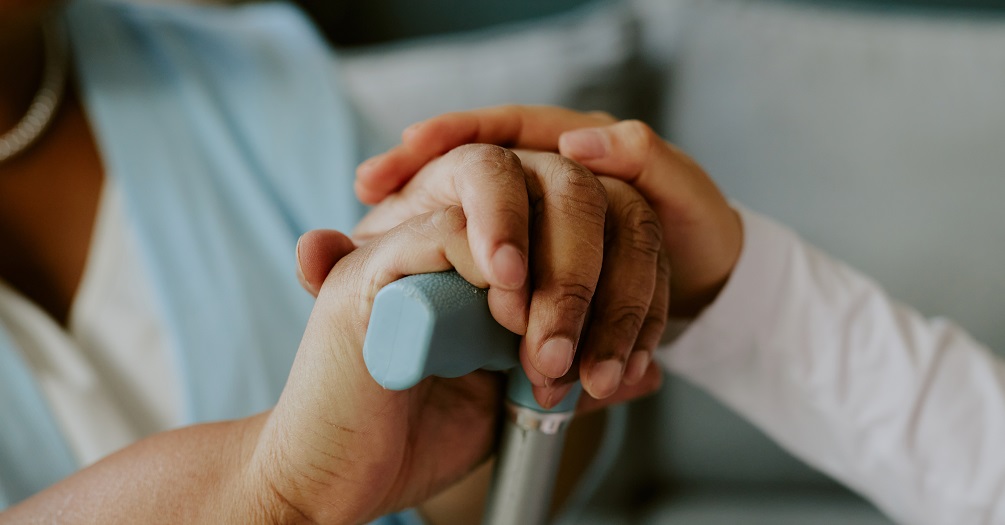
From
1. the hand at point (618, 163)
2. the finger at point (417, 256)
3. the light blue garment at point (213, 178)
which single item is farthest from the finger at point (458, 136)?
the light blue garment at point (213, 178)

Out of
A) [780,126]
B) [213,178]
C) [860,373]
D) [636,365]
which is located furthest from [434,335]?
[780,126]

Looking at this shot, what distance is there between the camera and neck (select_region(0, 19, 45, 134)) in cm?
61

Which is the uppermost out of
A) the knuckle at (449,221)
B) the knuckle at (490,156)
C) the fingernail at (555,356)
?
the knuckle at (490,156)

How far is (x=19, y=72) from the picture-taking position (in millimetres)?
630

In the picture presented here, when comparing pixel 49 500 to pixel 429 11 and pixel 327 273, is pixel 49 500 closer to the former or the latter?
pixel 327 273

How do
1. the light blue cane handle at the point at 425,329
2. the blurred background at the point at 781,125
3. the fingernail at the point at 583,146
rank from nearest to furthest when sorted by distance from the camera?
the light blue cane handle at the point at 425,329
the fingernail at the point at 583,146
the blurred background at the point at 781,125

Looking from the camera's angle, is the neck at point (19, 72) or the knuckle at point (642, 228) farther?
the neck at point (19, 72)

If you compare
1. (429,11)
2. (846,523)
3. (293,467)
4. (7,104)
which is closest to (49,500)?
(293,467)

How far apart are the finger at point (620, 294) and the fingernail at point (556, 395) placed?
0.01m

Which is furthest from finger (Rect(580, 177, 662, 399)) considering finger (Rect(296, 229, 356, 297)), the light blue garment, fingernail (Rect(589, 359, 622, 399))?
the light blue garment

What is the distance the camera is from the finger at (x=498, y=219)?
24 centimetres

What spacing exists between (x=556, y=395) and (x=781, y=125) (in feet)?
1.78

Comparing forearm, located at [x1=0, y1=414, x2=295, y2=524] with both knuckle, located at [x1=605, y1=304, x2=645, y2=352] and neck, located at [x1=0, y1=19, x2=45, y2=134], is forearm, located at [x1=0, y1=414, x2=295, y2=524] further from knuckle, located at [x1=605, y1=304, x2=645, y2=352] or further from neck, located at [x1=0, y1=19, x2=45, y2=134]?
neck, located at [x1=0, y1=19, x2=45, y2=134]

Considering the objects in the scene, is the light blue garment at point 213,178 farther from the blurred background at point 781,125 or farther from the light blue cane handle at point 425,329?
the light blue cane handle at point 425,329
